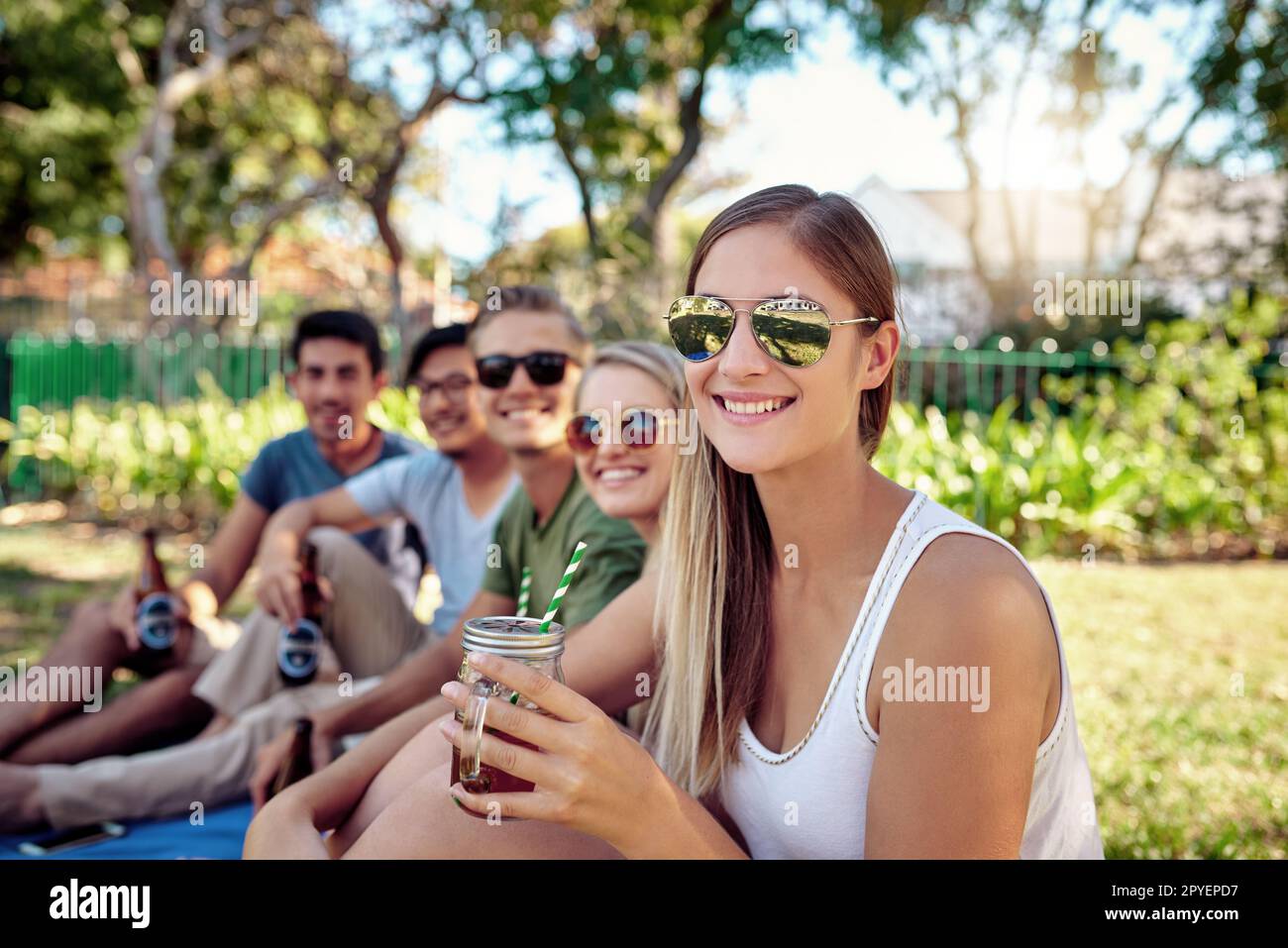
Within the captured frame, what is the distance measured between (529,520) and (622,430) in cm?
65

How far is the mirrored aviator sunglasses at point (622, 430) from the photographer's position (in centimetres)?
292

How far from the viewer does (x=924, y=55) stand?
15.4 metres

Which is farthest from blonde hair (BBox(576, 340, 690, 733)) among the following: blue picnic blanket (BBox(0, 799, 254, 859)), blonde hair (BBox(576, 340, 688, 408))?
blue picnic blanket (BBox(0, 799, 254, 859))

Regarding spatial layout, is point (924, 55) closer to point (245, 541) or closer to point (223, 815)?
point (245, 541)

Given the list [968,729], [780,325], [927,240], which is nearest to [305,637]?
[780,325]

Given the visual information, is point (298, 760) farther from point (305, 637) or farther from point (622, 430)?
point (622, 430)

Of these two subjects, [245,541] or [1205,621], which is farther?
[1205,621]

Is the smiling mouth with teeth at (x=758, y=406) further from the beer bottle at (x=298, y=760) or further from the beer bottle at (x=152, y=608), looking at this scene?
the beer bottle at (x=152, y=608)

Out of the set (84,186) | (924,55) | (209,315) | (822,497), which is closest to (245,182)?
(84,186)

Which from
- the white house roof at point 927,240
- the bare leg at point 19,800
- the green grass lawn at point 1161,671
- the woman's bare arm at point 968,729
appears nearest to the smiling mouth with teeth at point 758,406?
the woman's bare arm at point 968,729

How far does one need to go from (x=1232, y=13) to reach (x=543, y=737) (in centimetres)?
1533

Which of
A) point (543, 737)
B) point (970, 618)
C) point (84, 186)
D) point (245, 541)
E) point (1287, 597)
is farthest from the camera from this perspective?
point (84, 186)

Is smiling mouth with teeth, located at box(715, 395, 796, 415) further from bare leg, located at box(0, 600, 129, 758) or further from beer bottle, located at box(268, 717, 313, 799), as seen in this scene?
bare leg, located at box(0, 600, 129, 758)
